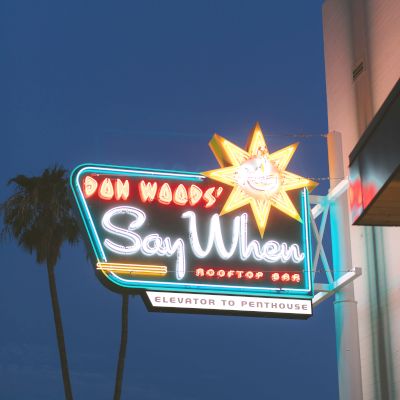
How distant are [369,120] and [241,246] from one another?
13.0 ft

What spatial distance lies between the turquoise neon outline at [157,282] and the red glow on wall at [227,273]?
256mm

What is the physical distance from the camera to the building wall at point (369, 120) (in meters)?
16.7

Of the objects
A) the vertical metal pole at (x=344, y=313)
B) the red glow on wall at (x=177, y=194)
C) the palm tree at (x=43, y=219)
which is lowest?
the vertical metal pole at (x=344, y=313)

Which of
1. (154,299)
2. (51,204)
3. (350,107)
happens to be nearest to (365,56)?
(350,107)

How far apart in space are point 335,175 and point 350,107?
Answer: 6.55 feet

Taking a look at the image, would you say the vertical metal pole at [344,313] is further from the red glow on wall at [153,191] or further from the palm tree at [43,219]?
the palm tree at [43,219]

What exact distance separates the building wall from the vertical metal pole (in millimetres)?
649

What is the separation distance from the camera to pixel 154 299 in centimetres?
1570

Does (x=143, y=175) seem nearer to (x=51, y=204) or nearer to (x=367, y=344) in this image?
(x=367, y=344)

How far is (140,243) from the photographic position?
53.8 feet

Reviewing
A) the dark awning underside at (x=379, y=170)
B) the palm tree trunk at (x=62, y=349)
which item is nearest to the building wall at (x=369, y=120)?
the dark awning underside at (x=379, y=170)

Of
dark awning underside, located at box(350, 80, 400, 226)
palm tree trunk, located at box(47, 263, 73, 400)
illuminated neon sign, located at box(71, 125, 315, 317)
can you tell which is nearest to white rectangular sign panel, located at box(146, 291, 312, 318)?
illuminated neon sign, located at box(71, 125, 315, 317)

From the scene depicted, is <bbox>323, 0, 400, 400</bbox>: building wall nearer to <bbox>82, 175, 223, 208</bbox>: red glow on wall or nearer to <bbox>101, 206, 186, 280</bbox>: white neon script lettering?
<bbox>82, 175, 223, 208</bbox>: red glow on wall

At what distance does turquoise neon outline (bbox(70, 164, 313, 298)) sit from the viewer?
52.0 feet
